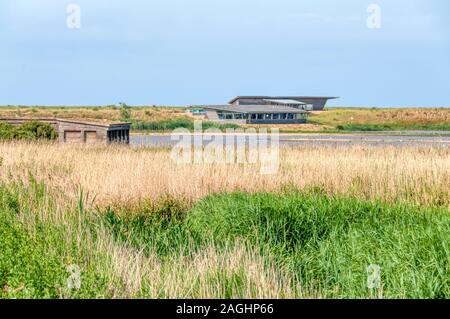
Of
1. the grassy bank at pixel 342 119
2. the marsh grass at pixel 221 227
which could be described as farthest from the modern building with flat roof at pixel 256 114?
the marsh grass at pixel 221 227

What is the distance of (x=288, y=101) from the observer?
257 ft

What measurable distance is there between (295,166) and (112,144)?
10130mm

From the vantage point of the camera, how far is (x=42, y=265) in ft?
21.8

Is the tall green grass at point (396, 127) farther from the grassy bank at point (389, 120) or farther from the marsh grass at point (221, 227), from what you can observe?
the marsh grass at point (221, 227)

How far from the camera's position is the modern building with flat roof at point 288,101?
254 ft

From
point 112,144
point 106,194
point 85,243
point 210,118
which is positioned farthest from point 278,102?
point 85,243

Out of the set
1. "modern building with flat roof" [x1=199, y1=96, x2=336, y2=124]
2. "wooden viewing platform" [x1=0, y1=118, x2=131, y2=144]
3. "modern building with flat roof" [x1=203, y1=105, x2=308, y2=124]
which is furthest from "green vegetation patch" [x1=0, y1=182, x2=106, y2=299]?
"modern building with flat roof" [x1=203, y1=105, x2=308, y2=124]

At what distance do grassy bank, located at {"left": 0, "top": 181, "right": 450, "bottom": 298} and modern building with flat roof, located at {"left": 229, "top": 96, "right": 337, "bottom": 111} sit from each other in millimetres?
65053

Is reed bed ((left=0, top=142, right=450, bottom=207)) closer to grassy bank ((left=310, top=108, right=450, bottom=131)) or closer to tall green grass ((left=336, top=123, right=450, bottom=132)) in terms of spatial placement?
tall green grass ((left=336, top=123, right=450, bottom=132))

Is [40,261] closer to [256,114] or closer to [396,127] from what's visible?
[256,114]

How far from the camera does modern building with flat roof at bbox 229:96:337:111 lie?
7756cm

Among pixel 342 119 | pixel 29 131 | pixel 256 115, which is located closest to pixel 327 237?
pixel 29 131

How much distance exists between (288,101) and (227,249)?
69902mm

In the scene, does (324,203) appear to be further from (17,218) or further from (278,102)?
(278,102)
